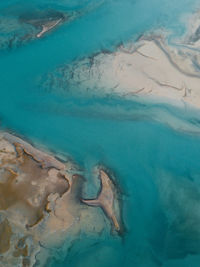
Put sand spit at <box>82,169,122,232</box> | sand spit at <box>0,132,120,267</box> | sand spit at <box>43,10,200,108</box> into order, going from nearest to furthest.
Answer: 1. sand spit at <box>0,132,120,267</box>
2. sand spit at <box>82,169,122,232</box>
3. sand spit at <box>43,10,200,108</box>

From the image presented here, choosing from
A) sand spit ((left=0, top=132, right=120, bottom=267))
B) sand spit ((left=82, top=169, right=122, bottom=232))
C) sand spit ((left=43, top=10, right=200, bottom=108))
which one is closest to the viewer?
sand spit ((left=0, top=132, right=120, bottom=267))

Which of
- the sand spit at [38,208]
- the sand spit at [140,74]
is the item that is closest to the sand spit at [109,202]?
the sand spit at [38,208]

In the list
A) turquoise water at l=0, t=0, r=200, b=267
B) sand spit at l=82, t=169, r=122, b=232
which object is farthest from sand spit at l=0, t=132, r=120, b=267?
turquoise water at l=0, t=0, r=200, b=267

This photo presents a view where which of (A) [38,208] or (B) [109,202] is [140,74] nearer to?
(B) [109,202]

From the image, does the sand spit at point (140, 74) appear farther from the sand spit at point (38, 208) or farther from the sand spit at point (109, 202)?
the sand spit at point (109, 202)

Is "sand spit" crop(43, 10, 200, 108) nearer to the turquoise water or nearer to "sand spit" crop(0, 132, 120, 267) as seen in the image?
the turquoise water

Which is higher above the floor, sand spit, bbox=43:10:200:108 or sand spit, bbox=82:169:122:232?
sand spit, bbox=43:10:200:108

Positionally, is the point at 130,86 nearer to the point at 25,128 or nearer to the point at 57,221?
the point at 25,128
